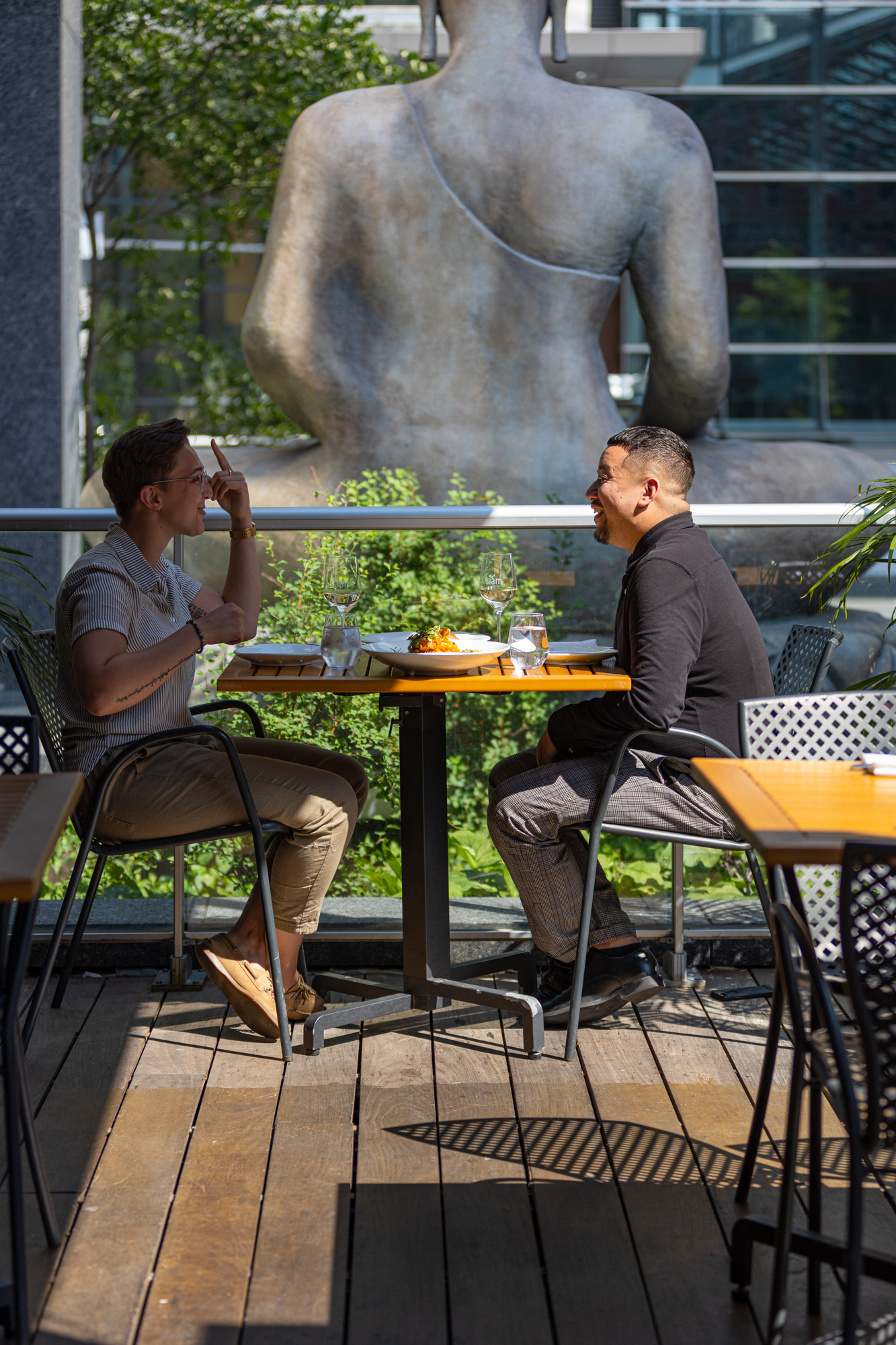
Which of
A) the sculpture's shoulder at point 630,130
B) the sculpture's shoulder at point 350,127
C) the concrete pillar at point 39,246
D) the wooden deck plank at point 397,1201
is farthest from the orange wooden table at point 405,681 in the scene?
the sculpture's shoulder at point 630,130

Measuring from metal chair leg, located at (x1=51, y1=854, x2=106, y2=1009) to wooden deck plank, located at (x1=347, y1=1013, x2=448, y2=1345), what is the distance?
76cm

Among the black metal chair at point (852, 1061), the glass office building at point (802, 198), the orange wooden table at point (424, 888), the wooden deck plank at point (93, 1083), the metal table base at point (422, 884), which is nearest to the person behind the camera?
the black metal chair at point (852, 1061)

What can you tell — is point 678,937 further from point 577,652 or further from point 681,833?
point 577,652

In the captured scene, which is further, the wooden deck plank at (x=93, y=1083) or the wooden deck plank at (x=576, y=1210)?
the wooden deck plank at (x=93, y=1083)

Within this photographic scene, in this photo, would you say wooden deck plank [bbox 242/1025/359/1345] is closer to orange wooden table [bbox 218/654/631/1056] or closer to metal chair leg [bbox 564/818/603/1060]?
orange wooden table [bbox 218/654/631/1056]

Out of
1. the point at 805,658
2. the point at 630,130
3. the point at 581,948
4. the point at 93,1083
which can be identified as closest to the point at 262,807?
the point at 93,1083

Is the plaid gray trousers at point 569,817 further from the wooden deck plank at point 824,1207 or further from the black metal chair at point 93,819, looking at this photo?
the black metal chair at point 93,819

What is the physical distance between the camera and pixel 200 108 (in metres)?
9.40

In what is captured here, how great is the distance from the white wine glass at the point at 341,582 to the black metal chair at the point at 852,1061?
5.02 feet

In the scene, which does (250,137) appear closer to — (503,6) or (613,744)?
(503,6)

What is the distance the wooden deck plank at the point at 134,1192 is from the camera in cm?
218

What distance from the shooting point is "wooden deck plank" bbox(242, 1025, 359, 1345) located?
217 centimetres

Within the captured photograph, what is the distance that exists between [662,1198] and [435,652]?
1.24m

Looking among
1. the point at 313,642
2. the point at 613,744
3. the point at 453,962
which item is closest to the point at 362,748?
the point at 313,642
